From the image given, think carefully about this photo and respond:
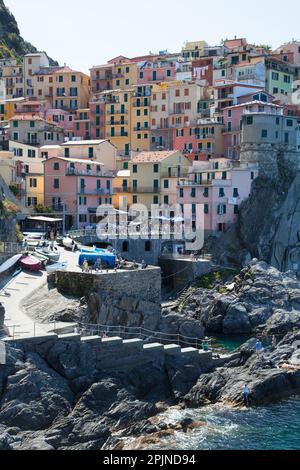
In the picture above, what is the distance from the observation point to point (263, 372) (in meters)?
39.2

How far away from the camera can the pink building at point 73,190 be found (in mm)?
74562

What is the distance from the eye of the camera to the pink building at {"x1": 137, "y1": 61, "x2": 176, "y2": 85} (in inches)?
4198

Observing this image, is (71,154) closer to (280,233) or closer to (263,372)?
(280,233)

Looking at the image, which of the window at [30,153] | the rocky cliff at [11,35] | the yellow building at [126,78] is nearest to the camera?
the window at [30,153]

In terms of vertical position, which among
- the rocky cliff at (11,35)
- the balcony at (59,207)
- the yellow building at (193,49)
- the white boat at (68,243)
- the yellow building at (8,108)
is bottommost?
the white boat at (68,243)

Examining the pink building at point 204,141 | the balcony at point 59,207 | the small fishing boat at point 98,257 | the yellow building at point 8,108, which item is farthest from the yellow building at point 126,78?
the small fishing boat at point 98,257

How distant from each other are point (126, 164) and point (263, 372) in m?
54.5

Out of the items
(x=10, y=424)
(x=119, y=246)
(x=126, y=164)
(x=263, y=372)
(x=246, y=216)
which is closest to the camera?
(x=10, y=424)

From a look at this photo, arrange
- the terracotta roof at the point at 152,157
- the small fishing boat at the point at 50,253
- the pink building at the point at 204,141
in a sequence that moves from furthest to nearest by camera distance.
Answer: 1. the pink building at the point at 204,141
2. the terracotta roof at the point at 152,157
3. the small fishing boat at the point at 50,253

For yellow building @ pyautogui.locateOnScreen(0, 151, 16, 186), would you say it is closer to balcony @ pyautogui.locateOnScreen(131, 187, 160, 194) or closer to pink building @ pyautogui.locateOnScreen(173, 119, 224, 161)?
balcony @ pyautogui.locateOnScreen(131, 187, 160, 194)

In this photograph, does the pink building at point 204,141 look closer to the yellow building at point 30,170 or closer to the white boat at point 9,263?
the yellow building at point 30,170

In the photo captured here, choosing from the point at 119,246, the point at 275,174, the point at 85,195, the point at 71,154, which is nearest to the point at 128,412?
the point at 119,246

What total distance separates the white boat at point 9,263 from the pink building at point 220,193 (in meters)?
27.0

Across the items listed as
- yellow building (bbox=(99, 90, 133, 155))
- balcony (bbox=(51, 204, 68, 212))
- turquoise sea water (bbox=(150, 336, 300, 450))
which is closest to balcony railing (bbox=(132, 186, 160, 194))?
balcony (bbox=(51, 204, 68, 212))
